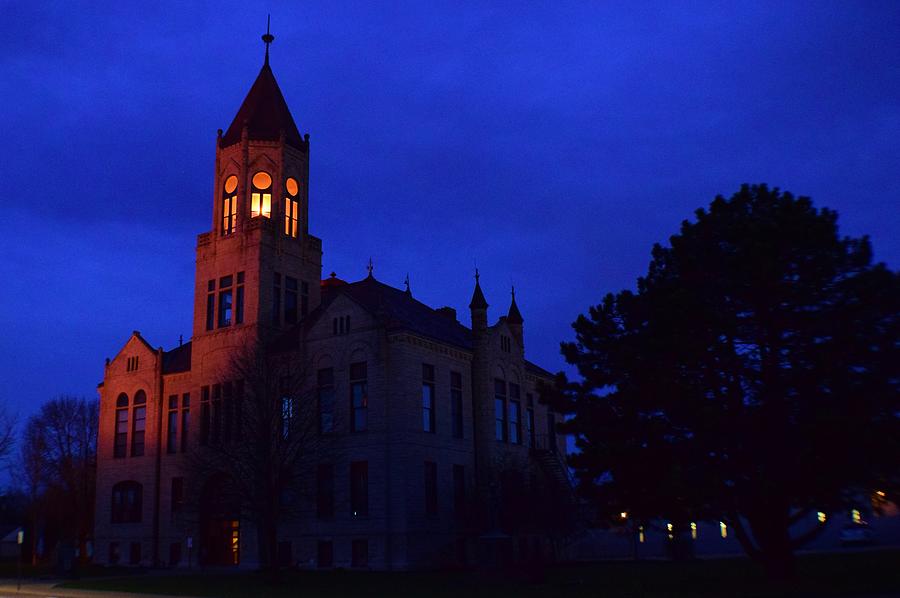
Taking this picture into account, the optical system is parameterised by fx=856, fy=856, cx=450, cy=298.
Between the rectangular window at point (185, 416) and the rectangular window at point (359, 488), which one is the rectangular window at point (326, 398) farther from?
the rectangular window at point (185, 416)

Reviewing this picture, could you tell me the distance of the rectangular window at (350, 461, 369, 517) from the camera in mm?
46406

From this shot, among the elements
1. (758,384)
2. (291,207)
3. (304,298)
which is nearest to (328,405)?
(304,298)

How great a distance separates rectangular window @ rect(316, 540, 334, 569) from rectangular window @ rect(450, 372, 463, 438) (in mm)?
9583

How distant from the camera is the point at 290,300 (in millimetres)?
56281

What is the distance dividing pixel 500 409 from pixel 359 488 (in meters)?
11.7

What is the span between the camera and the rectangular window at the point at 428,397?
4862cm

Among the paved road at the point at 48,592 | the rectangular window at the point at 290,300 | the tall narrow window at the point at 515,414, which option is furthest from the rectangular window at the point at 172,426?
the tall narrow window at the point at 515,414

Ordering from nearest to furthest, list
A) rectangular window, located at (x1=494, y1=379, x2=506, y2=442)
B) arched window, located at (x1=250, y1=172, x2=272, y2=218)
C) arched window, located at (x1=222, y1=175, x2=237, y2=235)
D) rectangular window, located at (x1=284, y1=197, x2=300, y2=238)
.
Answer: rectangular window, located at (x1=494, y1=379, x2=506, y2=442)
arched window, located at (x1=250, y1=172, x2=272, y2=218)
arched window, located at (x1=222, y1=175, x2=237, y2=235)
rectangular window, located at (x1=284, y1=197, x2=300, y2=238)

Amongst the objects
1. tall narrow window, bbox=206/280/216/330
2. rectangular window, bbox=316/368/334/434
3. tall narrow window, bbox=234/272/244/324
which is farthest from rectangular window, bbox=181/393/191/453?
rectangular window, bbox=316/368/334/434

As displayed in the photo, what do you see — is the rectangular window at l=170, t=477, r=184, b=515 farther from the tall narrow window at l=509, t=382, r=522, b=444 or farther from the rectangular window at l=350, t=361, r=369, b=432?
the tall narrow window at l=509, t=382, r=522, b=444

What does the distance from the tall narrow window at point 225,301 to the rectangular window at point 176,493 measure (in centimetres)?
1046

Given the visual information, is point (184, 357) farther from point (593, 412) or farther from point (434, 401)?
point (593, 412)

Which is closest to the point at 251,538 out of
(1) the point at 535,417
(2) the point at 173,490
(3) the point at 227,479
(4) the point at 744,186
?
(3) the point at 227,479

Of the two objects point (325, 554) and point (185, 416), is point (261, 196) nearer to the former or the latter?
point (185, 416)
